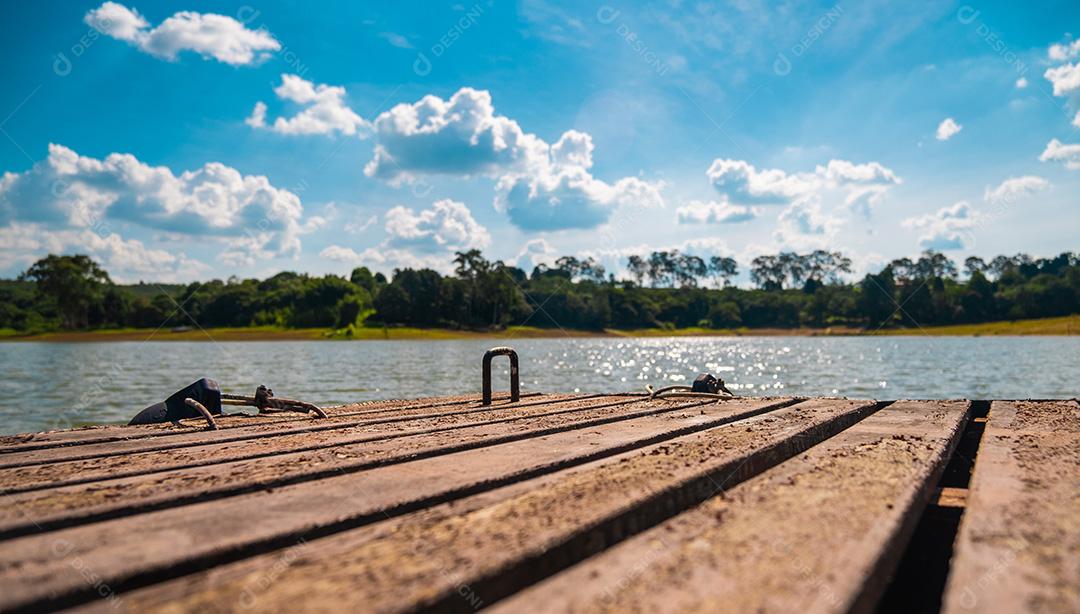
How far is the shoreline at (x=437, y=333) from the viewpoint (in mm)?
104750

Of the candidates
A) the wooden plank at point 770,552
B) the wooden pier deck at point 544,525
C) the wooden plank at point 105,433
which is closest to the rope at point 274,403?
the wooden plank at point 105,433

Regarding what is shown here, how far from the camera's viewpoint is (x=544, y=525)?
2.01 metres

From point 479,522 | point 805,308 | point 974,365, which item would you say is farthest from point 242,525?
point 805,308

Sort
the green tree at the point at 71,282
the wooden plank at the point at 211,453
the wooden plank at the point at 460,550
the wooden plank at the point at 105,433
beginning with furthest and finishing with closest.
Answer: the green tree at the point at 71,282 → the wooden plank at the point at 105,433 → the wooden plank at the point at 211,453 → the wooden plank at the point at 460,550

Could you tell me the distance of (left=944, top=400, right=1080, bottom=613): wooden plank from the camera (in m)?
1.63

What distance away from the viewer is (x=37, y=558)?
5.93 feet

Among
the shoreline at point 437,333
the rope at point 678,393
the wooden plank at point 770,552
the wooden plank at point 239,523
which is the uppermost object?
the wooden plank at point 239,523

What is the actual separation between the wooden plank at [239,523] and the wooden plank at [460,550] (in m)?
0.08

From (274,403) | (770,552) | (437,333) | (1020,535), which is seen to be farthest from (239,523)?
(437,333)

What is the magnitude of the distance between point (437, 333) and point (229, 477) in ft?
360

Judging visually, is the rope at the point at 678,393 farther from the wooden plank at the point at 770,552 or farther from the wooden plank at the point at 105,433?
the wooden plank at the point at 770,552

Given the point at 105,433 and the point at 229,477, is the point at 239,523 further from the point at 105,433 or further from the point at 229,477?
the point at 105,433

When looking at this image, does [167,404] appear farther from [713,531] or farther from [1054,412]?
[1054,412]

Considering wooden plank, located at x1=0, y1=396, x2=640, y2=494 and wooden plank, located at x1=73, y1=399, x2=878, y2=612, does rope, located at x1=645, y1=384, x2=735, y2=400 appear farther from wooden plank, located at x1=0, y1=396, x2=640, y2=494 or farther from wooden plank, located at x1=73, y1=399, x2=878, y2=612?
wooden plank, located at x1=73, y1=399, x2=878, y2=612
